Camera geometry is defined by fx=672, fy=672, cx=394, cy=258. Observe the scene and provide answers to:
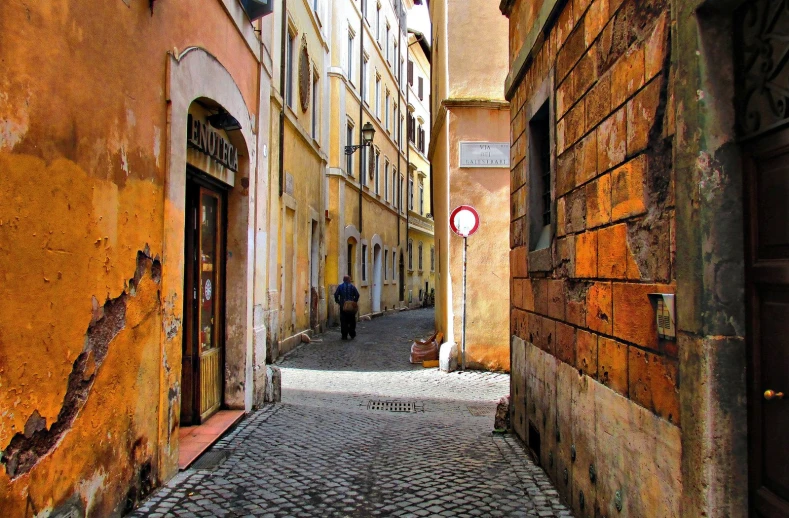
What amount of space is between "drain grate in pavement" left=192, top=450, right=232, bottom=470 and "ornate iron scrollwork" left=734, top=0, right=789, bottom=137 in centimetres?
435

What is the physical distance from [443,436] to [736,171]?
182 inches

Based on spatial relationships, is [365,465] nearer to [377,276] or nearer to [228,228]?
[228,228]

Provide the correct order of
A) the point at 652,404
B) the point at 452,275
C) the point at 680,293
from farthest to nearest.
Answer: the point at 452,275
the point at 652,404
the point at 680,293

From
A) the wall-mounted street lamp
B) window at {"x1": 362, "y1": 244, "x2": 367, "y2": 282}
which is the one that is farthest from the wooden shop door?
window at {"x1": 362, "y1": 244, "x2": 367, "y2": 282}

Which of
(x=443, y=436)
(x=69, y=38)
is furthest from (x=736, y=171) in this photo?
(x=443, y=436)

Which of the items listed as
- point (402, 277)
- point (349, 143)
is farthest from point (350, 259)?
point (402, 277)

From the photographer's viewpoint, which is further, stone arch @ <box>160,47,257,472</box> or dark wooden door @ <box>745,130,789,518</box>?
stone arch @ <box>160,47,257,472</box>

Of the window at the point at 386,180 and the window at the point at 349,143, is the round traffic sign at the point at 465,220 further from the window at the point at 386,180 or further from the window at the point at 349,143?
the window at the point at 386,180

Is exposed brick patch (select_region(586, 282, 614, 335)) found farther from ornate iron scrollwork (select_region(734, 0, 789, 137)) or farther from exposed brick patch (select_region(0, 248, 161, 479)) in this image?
exposed brick patch (select_region(0, 248, 161, 479))

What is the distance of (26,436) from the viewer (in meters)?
2.96

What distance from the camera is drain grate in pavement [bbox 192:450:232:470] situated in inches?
203

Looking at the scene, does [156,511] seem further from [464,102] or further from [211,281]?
[464,102]

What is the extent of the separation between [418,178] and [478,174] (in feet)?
79.2

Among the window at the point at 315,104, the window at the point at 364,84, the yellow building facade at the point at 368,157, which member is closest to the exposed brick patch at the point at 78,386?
the window at the point at 315,104
